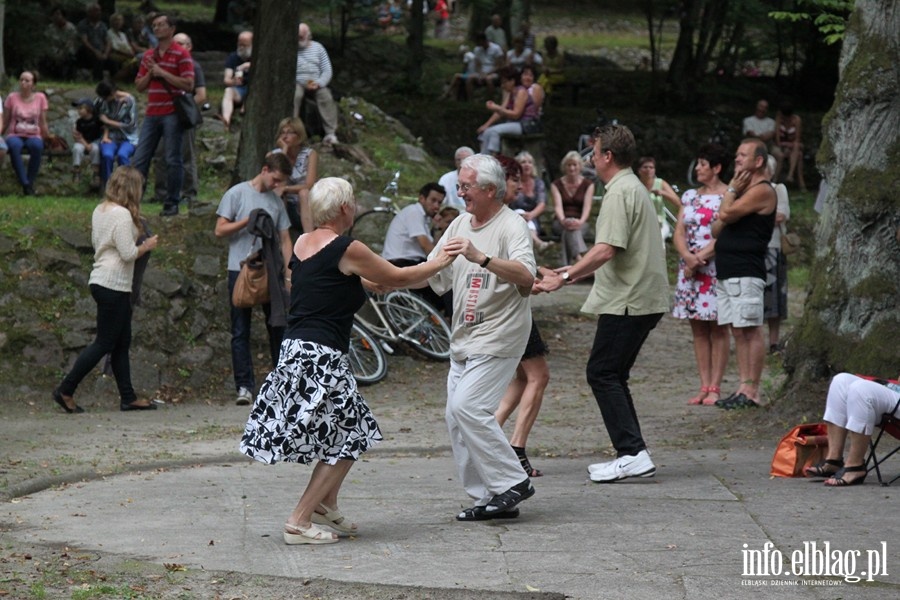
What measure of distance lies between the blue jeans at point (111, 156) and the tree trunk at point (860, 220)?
9884mm

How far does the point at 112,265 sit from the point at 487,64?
18131 millimetres

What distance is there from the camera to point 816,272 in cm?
1029

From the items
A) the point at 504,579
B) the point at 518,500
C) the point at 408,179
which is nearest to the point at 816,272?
the point at 518,500

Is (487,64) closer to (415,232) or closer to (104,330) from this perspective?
(415,232)

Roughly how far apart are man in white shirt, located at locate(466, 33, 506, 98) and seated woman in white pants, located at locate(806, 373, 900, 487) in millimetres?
20427

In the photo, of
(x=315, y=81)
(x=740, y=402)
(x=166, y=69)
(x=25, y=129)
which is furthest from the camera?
(x=315, y=81)

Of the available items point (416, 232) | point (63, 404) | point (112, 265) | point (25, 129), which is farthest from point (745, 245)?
point (25, 129)

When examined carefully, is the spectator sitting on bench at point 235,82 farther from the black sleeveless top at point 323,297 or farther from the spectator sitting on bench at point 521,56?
the black sleeveless top at point 323,297

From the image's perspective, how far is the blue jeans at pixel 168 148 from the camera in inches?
579

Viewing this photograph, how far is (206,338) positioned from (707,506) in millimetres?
6717

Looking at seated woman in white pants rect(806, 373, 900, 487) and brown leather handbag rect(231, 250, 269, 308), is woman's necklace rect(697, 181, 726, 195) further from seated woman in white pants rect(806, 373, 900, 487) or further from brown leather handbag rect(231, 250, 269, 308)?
brown leather handbag rect(231, 250, 269, 308)

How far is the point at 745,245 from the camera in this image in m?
10.7

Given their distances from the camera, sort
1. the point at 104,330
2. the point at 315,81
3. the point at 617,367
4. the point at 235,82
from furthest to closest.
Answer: the point at 235,82, the point at 315,81, the point at 104,330, the point at 617,367

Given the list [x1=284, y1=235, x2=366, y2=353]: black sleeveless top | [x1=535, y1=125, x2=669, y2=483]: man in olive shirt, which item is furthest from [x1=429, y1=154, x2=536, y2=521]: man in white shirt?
[x1=535, y1=125, x2=669, y2=483]: man in olive shirt
